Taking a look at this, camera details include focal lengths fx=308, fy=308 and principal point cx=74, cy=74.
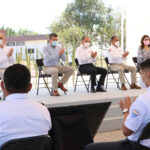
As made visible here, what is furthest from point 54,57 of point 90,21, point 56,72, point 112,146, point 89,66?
point 90,21

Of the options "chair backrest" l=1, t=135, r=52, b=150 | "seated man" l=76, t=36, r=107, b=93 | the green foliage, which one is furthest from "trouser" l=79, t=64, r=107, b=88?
"chair backrest" l=1, t=135, r=52, b=150

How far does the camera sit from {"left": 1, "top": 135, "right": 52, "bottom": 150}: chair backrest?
1524 millimetres

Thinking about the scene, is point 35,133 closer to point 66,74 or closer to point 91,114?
point 91,114

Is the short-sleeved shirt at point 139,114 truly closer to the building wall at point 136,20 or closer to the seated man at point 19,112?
the seated man at point 19,112

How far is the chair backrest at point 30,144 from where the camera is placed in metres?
1.52

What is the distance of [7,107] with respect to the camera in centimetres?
159

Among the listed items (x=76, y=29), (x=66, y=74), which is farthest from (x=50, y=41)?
(x=76, y=29)

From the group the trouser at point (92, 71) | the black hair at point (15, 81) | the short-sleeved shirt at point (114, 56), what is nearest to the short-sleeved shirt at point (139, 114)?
the black hair at point (15, 81)

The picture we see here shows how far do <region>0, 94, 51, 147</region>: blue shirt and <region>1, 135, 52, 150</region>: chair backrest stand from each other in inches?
1.8

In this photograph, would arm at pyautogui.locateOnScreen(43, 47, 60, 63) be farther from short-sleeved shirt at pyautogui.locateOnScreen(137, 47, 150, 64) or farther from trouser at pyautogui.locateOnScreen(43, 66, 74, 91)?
short-sleeved shirt at pyautogui.locateOnScreen(137, 47, 150, 64)

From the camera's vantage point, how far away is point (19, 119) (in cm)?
158

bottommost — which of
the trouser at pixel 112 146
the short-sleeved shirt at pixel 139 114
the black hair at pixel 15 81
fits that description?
the trouser at pixel 112 146

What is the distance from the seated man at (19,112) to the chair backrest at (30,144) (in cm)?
5

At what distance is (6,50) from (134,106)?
401cm
